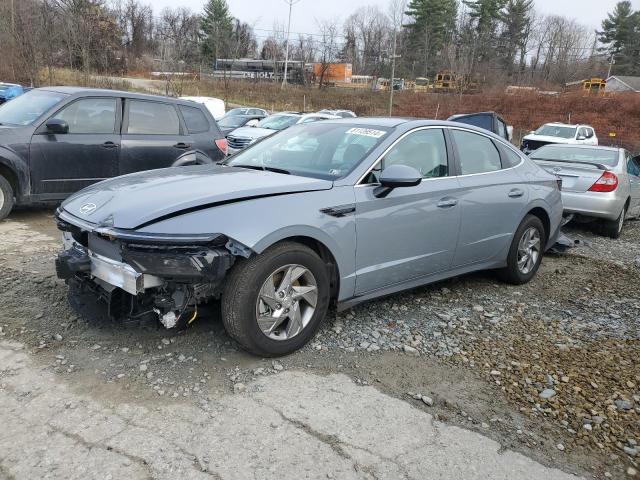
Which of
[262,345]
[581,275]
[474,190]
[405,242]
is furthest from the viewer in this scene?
[581,275]

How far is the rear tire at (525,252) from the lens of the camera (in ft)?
17.3

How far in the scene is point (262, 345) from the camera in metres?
3.38

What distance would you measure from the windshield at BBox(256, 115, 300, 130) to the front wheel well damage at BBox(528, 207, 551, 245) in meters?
11.6

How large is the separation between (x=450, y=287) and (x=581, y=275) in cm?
184

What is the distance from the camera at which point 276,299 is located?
135 inches

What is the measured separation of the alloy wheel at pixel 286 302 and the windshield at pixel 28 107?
186 inches

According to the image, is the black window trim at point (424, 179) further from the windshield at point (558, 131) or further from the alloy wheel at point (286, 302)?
the windshield at point (558, 131)

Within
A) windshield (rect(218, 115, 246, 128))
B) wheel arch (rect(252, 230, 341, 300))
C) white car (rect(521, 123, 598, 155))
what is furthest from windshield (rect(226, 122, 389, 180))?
white car (rect(521, 123, 598, 155))

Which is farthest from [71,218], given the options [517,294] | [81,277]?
[517,294]

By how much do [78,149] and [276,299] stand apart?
448cm

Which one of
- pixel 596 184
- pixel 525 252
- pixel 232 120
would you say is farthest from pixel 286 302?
pixel 232 120

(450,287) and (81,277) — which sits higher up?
(81,277)

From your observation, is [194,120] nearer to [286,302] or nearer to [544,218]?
[544,218]

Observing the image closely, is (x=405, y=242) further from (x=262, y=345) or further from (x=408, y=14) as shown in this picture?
(x=408, y=14)
